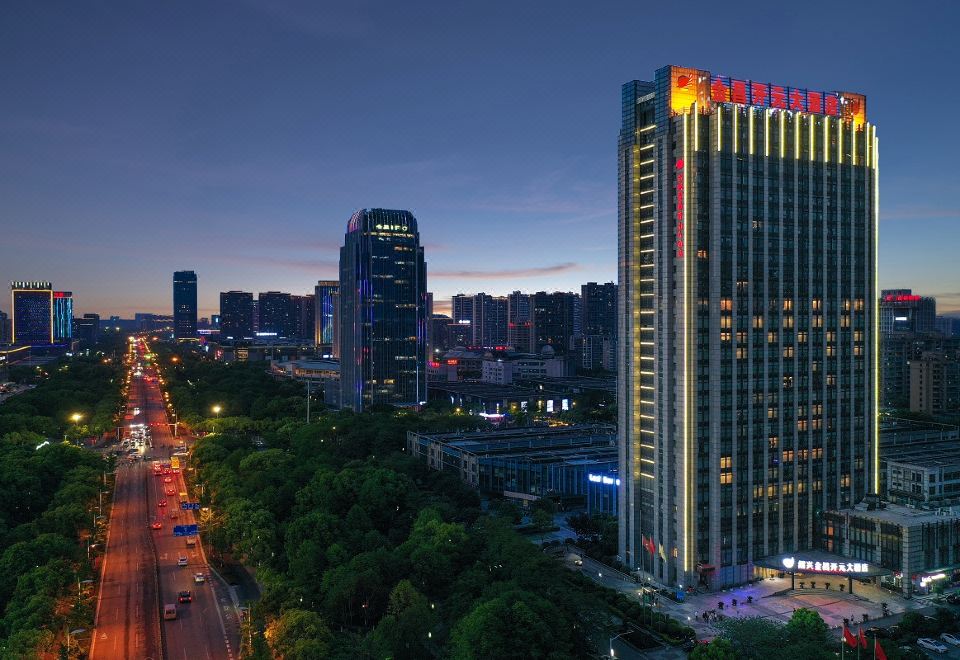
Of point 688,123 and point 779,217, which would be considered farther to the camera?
point 779,217

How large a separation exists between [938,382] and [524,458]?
435 feet

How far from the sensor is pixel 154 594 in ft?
243

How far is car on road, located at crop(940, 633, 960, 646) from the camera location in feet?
198

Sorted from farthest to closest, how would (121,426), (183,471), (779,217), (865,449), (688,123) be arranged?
(121,426), (183,471), (865,449), (779,217), (688,123)

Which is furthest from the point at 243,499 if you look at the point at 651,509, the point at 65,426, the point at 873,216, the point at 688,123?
the point at 65,426

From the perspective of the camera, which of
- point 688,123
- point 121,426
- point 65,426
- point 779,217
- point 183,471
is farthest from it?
point 121,426

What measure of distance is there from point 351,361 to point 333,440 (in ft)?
192

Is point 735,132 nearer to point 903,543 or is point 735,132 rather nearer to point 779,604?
point 903,543

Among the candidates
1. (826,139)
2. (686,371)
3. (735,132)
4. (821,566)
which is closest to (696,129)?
(735,132)

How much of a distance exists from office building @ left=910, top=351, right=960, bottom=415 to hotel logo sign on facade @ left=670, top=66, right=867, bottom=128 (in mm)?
129343

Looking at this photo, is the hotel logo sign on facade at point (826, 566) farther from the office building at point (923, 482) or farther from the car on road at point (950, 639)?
the office building at point (923, 482)

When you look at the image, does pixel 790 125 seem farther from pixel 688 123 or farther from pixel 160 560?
pixel 160 560

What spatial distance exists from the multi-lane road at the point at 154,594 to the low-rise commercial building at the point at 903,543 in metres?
61.3

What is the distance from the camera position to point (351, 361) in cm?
19375
